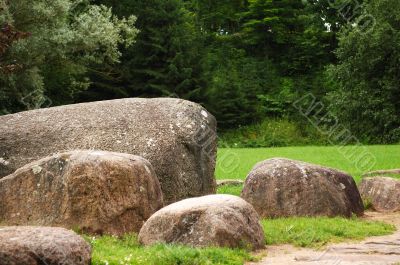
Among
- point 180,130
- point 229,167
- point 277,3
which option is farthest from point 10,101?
point 277,3

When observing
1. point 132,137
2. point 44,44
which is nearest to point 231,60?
point 44,44

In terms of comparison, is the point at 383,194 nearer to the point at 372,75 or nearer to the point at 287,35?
the point at 372,75

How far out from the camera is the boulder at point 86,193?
10.1m

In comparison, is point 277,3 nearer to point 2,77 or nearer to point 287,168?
point 2,77

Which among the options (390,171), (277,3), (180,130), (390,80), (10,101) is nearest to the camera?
(180,130)

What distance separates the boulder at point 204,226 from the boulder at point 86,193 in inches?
41.0

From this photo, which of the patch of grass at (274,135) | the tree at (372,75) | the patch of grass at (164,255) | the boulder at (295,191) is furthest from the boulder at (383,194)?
the patch of grass at (274,135)

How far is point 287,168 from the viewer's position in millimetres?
12906

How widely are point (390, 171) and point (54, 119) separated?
11.0 m

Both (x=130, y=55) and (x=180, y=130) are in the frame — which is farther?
(x=130, y=55)

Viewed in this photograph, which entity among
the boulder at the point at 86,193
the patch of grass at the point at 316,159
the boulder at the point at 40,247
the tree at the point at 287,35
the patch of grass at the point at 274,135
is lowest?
the patch of grass at the point at 274,135

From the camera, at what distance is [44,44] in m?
27.4

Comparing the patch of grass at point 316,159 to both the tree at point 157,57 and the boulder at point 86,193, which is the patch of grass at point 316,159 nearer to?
the tree at point 157,57

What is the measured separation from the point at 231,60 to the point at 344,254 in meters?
42.0
